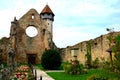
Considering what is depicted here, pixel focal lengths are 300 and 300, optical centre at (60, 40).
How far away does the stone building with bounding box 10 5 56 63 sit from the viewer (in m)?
42.6

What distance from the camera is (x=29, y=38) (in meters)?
43.2

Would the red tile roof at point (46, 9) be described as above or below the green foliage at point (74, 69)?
above

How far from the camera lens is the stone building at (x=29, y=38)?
140 ft

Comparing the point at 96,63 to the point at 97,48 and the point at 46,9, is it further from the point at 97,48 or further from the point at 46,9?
the point at 46,9

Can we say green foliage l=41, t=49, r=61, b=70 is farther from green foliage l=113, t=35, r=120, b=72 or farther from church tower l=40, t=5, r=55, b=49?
green foliage l=113, t=35, r=120, b=72

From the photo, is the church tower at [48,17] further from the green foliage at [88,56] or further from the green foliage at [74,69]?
the green foliage at [74,69]

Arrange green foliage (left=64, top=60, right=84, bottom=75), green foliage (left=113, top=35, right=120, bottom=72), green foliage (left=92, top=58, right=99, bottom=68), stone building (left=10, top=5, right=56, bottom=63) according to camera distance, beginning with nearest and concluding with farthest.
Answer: green foliage (left=113, top=35, right=120, bottom=72)
green foliage (left=64, top=60, right=84, bottom=75)
green foliage (left=92, top=58, right=99, bottom=68)
stone building (left=10, top=5, right=56, bottom=63)

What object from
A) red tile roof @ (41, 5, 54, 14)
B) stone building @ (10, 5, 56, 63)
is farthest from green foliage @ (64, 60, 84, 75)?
red tile roof @ (41, 5, 54, 14)

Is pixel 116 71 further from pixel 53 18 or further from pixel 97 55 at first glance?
pixel 53 18

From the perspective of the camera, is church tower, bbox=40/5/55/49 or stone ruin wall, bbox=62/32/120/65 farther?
church tower, bbox=40/5/55/49

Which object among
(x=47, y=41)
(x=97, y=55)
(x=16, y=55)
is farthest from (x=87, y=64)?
(x=16, y=55)

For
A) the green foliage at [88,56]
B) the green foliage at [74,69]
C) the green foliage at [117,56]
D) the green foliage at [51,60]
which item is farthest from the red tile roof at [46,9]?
the green foliage at [117,56]

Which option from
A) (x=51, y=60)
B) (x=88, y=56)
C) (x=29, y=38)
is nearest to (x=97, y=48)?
(x=88, y=56)

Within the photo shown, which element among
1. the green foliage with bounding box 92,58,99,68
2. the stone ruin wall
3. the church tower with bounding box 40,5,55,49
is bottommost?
the green foliage with bounding box 92,58,99,68
